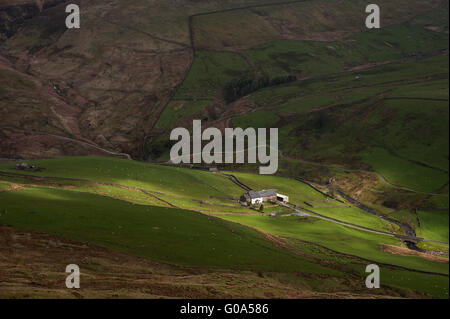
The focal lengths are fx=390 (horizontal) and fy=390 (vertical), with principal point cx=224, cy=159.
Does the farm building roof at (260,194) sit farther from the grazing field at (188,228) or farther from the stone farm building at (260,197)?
the grazing field at (188,228)

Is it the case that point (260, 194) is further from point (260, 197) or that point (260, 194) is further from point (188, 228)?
point (188, 228)

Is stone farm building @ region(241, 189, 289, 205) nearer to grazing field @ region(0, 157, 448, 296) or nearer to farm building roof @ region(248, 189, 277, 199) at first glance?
farm building roof @ region(248, 189, 277, 199)

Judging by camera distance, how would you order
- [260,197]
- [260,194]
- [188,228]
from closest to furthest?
[188,228] → [260,197] → [260,194]

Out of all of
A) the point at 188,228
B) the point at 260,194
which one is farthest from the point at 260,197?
the point at 188,228

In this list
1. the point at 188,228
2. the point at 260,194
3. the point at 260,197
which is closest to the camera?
the point at 188,228

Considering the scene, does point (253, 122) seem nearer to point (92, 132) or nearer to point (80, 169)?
point (92, 132)

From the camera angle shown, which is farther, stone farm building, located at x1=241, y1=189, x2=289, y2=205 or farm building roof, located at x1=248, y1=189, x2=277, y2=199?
farm building roof, located at x1=248, y1=189, x2=277, y2=199

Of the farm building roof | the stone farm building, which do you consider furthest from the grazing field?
the farm building roof
